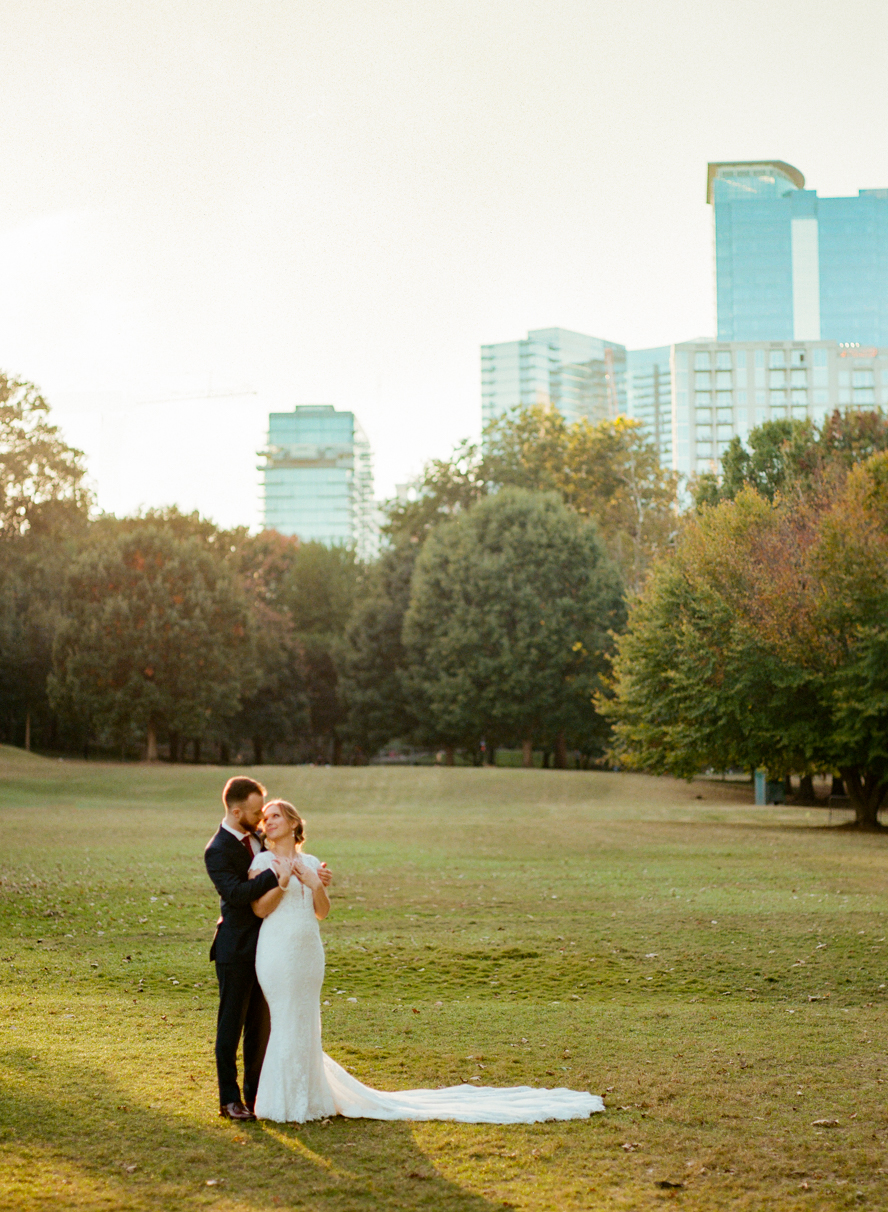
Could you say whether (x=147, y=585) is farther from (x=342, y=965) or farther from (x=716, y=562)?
(x=342, y=965)

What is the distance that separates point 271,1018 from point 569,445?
62960 millimetres

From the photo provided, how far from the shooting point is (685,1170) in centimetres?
634

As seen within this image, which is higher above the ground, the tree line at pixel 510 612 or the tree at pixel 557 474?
the tree at pixel 557 474

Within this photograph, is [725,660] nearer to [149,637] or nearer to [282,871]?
[282,871]

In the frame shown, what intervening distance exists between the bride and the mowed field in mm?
140

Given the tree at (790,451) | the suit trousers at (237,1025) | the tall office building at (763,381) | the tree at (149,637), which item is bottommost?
the suit trousers at (237,1025)

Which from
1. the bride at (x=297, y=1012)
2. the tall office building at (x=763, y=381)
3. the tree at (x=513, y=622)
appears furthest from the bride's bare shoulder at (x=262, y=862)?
the tall office building at (x=763, y=381)

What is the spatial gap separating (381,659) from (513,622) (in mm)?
10143

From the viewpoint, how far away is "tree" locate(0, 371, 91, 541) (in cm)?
5550

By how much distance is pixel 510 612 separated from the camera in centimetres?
5734

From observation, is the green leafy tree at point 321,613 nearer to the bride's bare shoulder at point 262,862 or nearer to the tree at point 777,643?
the tree at point 777,643

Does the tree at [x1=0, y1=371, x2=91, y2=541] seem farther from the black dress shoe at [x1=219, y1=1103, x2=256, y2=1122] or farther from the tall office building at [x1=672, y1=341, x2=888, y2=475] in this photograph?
the tall office building at [x1=672, y1=341, x2=888, y2=475]

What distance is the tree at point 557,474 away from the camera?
217ft

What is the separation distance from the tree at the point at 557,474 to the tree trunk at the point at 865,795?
1280 inches
